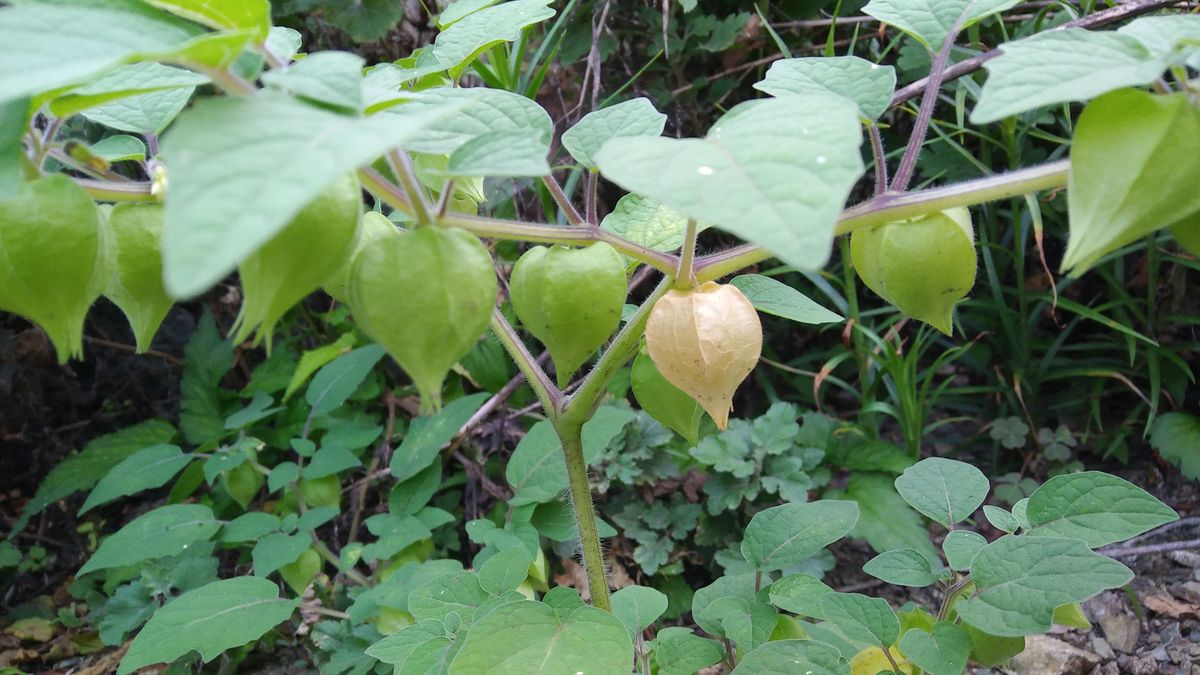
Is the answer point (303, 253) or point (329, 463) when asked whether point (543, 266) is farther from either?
point (329, 463)

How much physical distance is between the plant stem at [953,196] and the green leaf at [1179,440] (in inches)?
52.4

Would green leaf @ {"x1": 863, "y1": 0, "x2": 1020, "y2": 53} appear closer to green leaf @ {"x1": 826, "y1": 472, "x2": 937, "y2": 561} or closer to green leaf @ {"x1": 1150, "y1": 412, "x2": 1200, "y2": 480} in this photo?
green leaf @ {"x1": 826, "y1": 472, "x2": 937, "y2": 561}

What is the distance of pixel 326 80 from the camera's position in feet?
1.15

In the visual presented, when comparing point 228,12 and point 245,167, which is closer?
point 245,167

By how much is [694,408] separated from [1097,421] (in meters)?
1.45

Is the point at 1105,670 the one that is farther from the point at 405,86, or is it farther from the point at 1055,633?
the point at 405,86

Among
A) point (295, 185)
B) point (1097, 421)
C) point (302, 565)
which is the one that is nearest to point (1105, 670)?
point (1097, 421)

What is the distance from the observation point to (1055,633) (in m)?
1.26

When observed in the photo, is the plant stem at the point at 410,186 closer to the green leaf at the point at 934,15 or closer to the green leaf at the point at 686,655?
the green leaf at the point at 934,15

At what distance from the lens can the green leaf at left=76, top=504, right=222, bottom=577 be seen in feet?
3.86

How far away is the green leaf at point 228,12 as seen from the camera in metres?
0.38

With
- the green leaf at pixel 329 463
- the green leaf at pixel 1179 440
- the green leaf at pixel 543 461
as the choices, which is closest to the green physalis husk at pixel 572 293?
the green leaf at pixel 543 461

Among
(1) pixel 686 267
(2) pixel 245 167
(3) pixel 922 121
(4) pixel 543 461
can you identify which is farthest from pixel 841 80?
(4) pixel 543 461

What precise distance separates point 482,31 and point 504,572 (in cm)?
48
